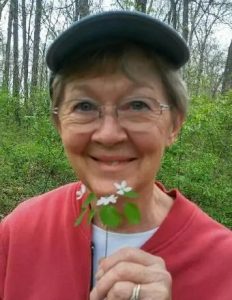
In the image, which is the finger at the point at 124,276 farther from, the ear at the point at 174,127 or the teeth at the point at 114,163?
the ear at the point at 174,127

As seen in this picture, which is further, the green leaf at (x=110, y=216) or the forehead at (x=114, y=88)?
the forehead at (x=114, y=88)

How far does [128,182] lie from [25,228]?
0.52 metres

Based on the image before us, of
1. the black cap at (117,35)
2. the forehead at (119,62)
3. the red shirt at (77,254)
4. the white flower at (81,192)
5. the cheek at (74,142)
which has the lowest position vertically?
the red shirt at (77,254)

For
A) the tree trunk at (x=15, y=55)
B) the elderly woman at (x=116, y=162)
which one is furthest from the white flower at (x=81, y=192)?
the tree trunk at (x=15, y=55)

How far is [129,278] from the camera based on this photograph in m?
1.22

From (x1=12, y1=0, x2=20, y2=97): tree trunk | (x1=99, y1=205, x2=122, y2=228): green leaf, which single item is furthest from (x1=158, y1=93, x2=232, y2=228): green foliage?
(x1=12, y1=0, x2=20, y2=97): tree trunk

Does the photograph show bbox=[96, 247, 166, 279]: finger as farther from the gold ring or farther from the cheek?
the cheek

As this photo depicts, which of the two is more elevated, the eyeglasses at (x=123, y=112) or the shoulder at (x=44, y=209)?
the eyeglasses at (x=123, y=112)

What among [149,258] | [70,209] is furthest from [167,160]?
[149,258]

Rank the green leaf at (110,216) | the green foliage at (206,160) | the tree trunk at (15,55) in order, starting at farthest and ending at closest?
the tree trunk at (15,55), the green foliage at (206,160), the green leaf at (110,216)

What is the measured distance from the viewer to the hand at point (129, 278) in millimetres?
1205

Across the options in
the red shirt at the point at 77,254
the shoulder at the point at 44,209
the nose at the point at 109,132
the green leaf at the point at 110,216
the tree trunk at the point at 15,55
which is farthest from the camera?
the tree trunk at the point at 15,55

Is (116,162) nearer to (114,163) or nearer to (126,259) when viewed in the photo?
(114,163)

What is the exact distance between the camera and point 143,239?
1.75 meters
